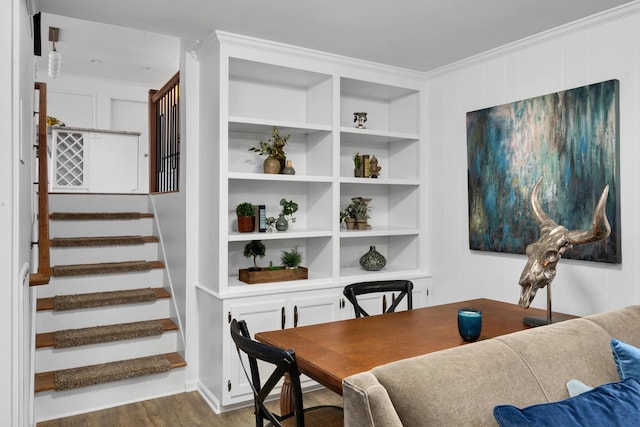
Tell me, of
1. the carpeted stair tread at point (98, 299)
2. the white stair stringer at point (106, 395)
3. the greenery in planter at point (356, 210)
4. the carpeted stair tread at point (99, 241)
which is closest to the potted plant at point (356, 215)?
the greenery in planter at point (356, 210)

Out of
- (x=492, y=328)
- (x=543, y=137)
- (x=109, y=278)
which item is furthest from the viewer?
(x=109, y=278)

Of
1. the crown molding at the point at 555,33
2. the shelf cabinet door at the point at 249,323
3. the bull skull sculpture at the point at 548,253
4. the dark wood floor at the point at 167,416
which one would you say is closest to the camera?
the bull skull sculpture at the point at 548,253

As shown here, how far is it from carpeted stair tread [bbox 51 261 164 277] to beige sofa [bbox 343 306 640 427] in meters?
3.15

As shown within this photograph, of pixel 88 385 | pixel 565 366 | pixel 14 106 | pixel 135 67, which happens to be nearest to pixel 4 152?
pixel 14 106

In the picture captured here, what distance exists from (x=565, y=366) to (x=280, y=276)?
214 centimetres

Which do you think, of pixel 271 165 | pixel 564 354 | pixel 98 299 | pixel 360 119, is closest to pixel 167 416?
Result: pixel 98 299

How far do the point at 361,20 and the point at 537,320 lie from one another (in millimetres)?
1991

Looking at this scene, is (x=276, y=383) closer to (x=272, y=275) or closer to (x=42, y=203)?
(x=42, y=203)

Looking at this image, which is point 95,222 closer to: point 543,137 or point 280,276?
point 280,276

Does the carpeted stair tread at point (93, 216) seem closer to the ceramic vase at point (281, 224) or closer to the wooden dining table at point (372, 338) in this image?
the ceramic vase at point (281, 224)

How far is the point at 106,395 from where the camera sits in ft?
10.4

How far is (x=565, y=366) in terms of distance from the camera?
5.03 ft

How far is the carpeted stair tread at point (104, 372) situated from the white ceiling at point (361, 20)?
7.64 ft

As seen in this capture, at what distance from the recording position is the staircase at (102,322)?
10.3 feet
